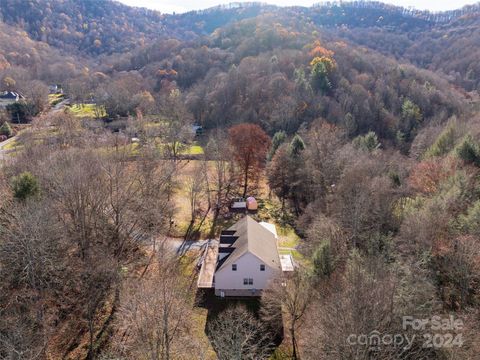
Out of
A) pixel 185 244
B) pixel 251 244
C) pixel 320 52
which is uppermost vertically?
pixel 320 52

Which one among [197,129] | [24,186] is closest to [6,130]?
[197,129]

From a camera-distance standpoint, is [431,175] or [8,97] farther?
[8,97]

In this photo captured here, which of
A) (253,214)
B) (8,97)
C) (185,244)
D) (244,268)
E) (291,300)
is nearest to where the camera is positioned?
(291,300)

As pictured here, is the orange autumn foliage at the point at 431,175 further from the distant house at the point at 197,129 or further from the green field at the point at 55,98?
the green field at the point at 55,98

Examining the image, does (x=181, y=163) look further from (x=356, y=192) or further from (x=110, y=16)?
(x=110, y=16)

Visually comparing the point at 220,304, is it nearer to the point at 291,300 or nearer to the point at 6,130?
Answer: the point at 291,300

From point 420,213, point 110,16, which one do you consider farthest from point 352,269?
point 110,16

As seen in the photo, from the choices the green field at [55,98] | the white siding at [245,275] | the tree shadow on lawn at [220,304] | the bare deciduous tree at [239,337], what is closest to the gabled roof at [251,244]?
the white siding at [245,275]

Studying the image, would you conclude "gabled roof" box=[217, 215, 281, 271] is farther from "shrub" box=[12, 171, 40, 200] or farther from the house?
"shrub" box=[12, 171, 40, 200]
